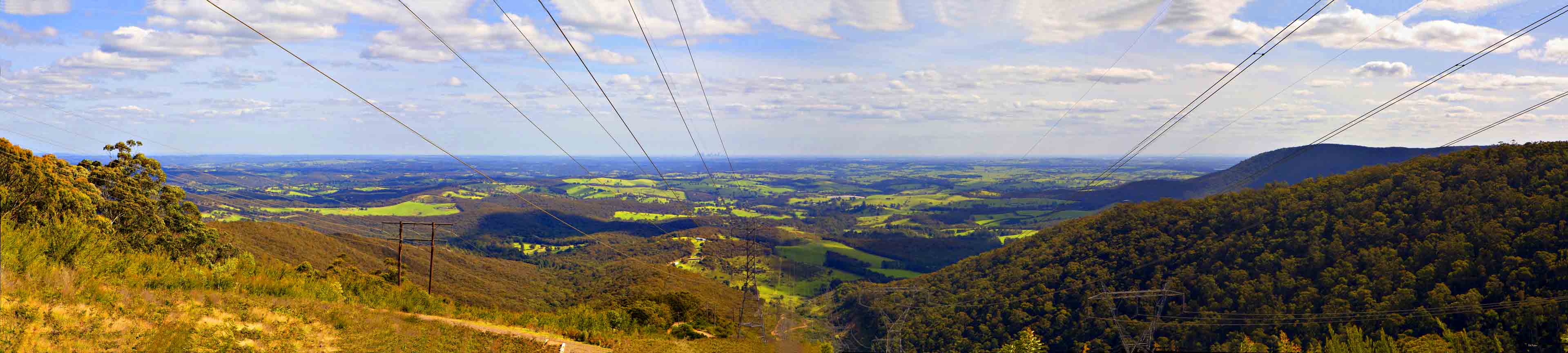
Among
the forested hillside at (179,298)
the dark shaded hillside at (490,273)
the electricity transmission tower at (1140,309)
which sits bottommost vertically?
the dark shaded hillside at (490,273)

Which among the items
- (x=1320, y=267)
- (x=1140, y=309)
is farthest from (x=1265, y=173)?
(x=1320, y=267)

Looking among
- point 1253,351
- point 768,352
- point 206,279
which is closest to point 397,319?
point 206,279

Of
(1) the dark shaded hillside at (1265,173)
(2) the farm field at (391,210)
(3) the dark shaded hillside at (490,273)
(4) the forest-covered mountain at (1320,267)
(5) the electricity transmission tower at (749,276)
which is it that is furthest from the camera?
(2) the farm field at (391,210)

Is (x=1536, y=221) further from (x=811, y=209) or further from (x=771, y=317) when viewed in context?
(x=811, y=209)

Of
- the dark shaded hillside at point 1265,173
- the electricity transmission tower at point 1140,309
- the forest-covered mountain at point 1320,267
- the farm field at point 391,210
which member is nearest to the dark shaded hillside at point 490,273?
the forest-covered mountain at point 1320,267

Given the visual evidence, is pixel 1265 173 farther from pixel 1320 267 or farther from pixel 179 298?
pixel 179 298

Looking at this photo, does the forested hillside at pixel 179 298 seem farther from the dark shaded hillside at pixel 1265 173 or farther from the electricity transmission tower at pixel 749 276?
the dark shaded hillside at pixel 1265 173
